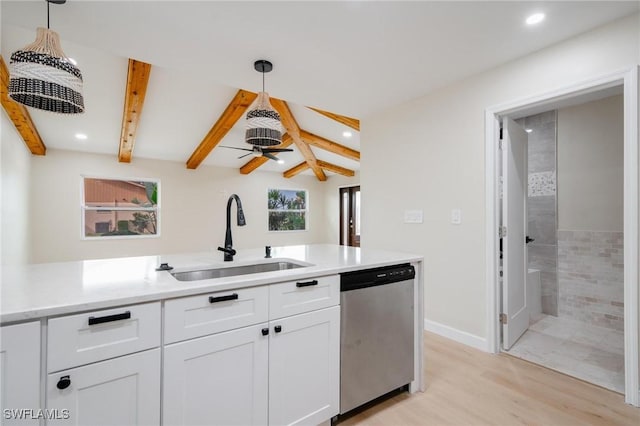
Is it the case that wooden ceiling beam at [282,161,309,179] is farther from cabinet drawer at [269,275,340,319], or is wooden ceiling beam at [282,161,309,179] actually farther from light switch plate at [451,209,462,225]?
cabinet drawer at [269,275,340,319]

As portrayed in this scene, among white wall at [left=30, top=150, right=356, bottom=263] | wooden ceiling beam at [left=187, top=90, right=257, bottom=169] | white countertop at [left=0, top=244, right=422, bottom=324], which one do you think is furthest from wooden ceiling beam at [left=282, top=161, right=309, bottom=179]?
white countertop at [left=0, top=244, right=422, bottom=324]

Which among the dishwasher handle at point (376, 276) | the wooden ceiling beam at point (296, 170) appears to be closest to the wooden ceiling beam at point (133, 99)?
the dishwasher handle at point (376, 276)

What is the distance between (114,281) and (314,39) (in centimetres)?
212

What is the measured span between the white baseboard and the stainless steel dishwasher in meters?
1.10

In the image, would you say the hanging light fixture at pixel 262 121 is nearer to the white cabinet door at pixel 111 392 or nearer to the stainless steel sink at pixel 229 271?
the stainless steel sink at pixel 229 271

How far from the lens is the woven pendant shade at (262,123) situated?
2.64 meters

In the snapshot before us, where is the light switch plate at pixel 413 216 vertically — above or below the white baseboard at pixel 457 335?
above

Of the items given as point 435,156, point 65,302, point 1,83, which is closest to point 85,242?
point 1,83

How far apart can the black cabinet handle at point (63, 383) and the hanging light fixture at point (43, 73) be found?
1450 mm

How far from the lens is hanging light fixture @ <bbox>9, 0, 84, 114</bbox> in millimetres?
1562

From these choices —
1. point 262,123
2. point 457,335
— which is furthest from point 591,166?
point 262,123

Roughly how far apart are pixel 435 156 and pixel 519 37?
1.19m

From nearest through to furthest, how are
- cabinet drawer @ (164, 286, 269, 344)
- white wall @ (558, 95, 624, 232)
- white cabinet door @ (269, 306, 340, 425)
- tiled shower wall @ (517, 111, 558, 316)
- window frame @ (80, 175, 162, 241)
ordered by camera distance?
cabinet drawer @ (164, 286, 269, 344) → white cabinet door @ (269, 306, 340, 425) → white wall @ (558, 95, 624, 232) → tiled shower wall @ (517, 111, 558, 316) → window frame @ (80, 175, 162, 241)

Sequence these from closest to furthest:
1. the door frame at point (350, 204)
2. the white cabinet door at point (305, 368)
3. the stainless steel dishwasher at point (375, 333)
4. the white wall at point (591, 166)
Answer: the white cabinet door at point (305, 368) → the stainless steel dishwasher at point (375, 333) → the white wall at point (591, 166) → the door frame at point (350, 204)
